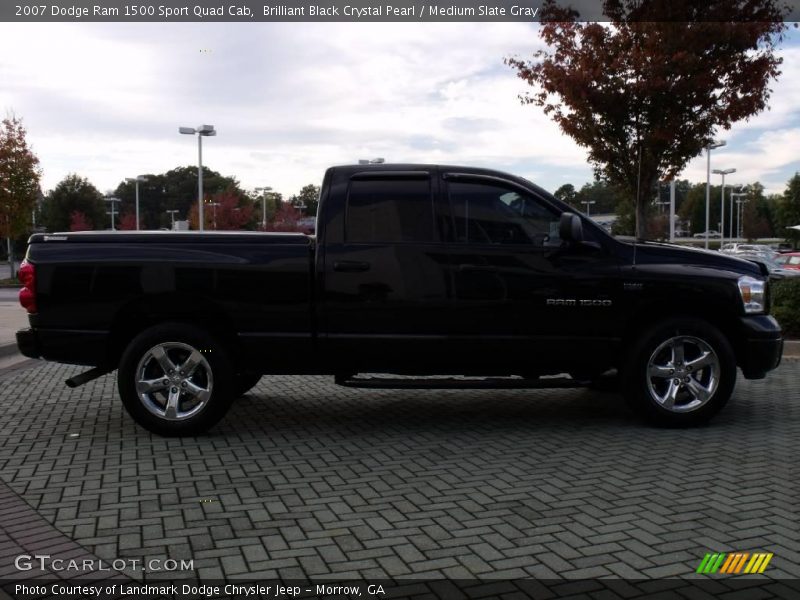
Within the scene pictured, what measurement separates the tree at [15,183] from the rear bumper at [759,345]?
36787 millimetres

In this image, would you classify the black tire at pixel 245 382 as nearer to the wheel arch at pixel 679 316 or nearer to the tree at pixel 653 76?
the wheel arch at pixel 679 316

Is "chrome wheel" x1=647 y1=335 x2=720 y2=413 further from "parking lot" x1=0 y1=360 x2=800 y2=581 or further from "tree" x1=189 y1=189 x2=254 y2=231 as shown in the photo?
"tree" x1=189 y1=189 x2=254 y2=231

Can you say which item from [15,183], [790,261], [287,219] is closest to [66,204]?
[287,219]

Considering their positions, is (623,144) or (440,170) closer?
(440,170)

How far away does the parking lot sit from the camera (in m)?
4.07

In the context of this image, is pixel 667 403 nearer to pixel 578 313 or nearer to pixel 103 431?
pixel 578 313

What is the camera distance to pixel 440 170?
269 inches

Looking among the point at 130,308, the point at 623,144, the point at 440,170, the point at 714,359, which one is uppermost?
the point at 623,144

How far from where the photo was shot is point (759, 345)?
6.81 metres

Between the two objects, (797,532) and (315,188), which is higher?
(315,188)

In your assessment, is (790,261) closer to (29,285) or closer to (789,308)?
(789,308)

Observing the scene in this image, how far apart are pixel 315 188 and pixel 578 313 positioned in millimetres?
109894

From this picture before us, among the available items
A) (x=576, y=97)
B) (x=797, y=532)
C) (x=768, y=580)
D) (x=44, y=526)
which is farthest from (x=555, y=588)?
Result: (x=576, y=97)

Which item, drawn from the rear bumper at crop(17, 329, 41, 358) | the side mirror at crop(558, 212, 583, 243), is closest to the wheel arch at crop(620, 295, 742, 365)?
the side mirror at crop(558, 212, 583, 243)
